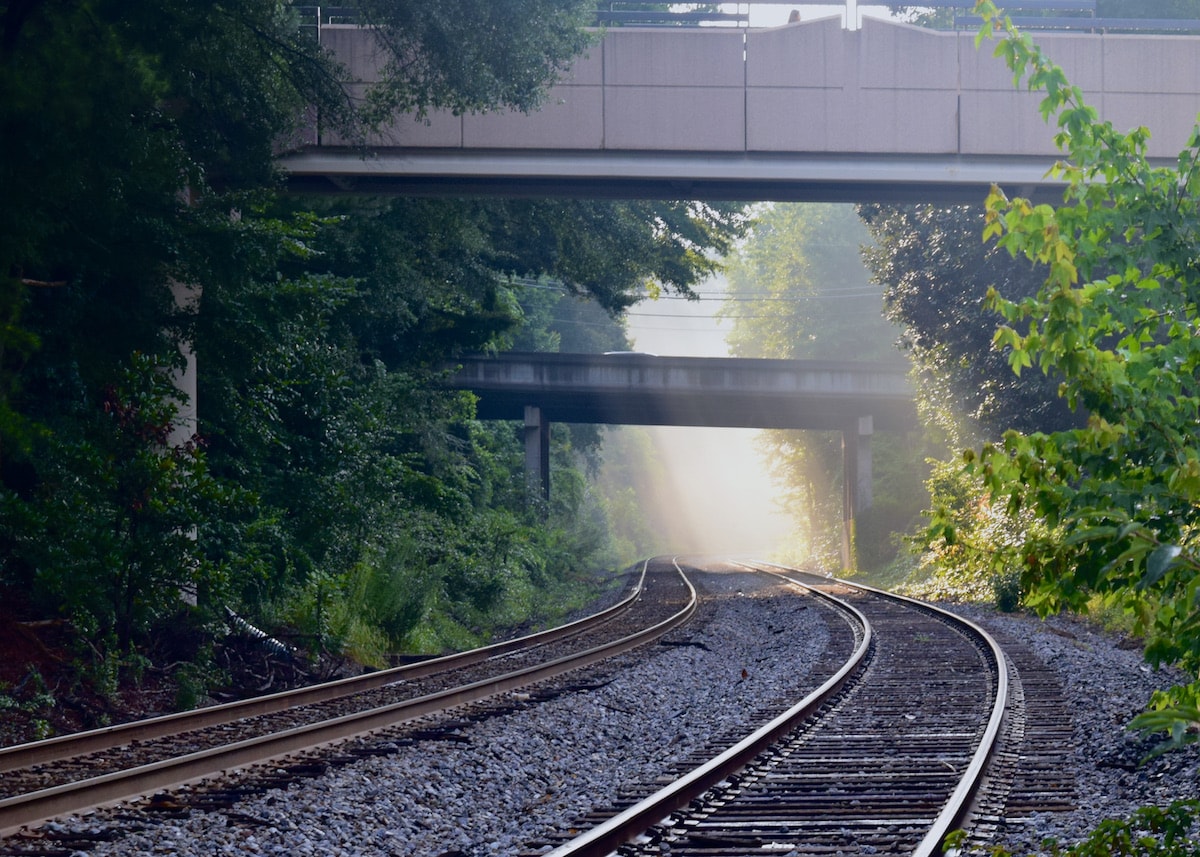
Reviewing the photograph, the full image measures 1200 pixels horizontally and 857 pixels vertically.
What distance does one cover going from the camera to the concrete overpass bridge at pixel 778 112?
53.0 ft

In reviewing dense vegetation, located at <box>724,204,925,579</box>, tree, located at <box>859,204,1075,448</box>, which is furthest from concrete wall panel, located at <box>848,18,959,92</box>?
dense vegetation, located at <box>724,204,925,579</box>

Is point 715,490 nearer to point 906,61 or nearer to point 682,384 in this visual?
point 682,384

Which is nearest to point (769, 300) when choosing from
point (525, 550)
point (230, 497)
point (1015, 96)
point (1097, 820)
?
point (525, 550)

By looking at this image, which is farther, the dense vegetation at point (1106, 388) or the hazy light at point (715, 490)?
the hazy light at point (715, 490)

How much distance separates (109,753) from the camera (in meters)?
8.16

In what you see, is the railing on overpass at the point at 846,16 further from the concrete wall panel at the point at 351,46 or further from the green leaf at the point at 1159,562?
the green leaf at the point at 1159,562

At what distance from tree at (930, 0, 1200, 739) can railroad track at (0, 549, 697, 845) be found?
508 cm

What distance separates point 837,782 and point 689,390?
3452cm

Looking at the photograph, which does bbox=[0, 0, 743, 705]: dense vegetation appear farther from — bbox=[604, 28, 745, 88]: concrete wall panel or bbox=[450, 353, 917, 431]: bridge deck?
bbox=[450, 353, 917, 431]: bridge deck

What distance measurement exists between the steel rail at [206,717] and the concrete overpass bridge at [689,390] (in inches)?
1004

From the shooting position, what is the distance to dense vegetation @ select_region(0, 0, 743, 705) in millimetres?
11273

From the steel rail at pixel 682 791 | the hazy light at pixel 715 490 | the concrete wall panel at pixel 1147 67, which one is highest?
the concrete wall panel at pixel 1147 67

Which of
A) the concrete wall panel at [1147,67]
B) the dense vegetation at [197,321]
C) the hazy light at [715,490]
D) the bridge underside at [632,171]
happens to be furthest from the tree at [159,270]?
the hazy light at [715,490]

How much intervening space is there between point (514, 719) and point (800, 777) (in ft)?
10.2
